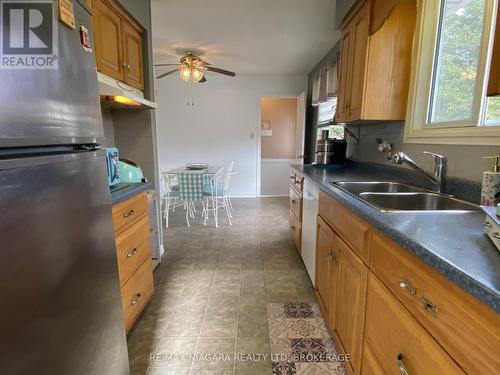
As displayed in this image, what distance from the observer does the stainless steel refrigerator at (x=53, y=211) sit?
55 centimetres

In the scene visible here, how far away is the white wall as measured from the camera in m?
4.90

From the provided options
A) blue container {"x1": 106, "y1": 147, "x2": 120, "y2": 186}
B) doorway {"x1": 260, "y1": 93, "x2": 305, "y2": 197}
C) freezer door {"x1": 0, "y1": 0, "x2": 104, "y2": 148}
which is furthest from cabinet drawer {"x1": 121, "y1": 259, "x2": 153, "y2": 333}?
doorway {"x1": 260, "y1": 93, "x2": 305, "y2": 197}

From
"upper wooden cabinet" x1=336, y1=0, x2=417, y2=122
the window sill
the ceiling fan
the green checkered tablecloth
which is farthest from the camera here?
the ceiling fan

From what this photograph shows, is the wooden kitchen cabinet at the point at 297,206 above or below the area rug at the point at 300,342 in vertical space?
above

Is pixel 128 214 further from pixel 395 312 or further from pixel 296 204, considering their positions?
pixel 296 204

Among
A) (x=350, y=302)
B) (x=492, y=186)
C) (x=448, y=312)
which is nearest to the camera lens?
(x=448, y=312)

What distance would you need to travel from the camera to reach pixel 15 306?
0.55 m

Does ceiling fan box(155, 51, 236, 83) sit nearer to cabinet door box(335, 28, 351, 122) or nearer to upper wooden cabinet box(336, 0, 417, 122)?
cabinet door box(335, 28, 351, 122)

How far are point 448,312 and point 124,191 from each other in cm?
145

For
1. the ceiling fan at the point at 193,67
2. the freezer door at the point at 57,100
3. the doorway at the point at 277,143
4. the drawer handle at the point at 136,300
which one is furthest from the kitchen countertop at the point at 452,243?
the doorway at the point at 277,143

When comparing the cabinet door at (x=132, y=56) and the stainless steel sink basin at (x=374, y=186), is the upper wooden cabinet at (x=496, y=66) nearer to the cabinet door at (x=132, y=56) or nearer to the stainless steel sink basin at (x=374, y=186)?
the stainless steel sink basin at (x=374, y=186)

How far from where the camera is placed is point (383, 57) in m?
1.85

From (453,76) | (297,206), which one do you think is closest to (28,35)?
(453,76)

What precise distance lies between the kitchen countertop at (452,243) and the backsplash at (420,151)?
38 cm
